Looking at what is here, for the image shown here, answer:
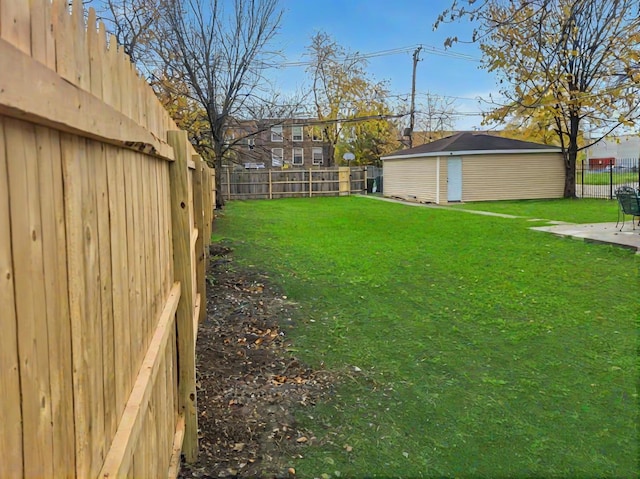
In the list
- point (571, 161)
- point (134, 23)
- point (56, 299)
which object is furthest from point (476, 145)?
point (56, 299)

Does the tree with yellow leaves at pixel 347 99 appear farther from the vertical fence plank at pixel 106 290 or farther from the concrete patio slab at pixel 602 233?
the vertical fence plank at pixel 106 290

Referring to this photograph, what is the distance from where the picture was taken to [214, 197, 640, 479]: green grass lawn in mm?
3256

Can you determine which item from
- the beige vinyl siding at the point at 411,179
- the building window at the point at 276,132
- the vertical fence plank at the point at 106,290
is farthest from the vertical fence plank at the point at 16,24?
the beige vinyl siding at the point at 411,179

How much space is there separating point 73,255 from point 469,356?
166 inches

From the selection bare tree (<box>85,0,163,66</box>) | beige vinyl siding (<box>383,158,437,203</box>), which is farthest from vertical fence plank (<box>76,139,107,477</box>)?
beige vinyl siding (<box>383,158,437,203</box>)

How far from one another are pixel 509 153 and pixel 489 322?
19802 millimetres

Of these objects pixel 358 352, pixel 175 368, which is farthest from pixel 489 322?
pixel 175 368

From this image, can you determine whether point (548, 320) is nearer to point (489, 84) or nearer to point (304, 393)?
point (304, 393)

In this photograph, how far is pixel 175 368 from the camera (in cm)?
319

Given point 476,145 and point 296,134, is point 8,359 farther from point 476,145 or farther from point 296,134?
point 296,134

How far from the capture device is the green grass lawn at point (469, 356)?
10.7 ft

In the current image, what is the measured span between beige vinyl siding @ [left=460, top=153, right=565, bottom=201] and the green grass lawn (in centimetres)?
1342

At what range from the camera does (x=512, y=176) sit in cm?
2427

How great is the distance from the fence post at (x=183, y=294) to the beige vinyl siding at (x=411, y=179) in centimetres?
2157
